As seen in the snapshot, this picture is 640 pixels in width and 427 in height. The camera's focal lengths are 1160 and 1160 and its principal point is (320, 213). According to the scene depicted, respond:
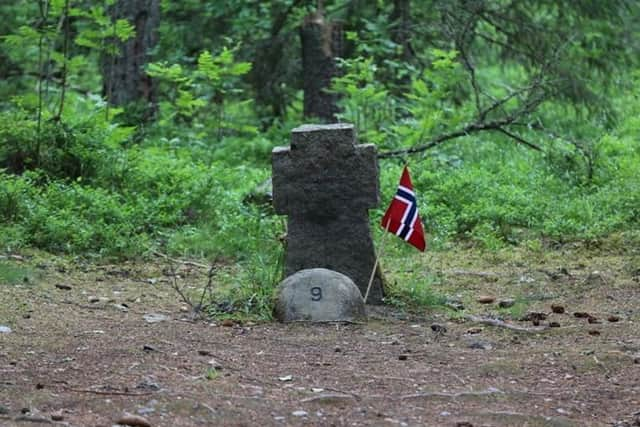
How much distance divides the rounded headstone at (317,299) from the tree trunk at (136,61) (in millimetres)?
7691

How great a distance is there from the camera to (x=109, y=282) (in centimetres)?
930

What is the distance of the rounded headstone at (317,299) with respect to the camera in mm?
7816

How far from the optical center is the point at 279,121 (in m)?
16.9

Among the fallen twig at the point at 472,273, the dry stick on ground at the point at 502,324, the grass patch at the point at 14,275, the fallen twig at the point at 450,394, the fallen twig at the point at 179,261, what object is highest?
the fallen twig at the point at 450,394

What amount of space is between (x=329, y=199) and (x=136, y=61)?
7.68m

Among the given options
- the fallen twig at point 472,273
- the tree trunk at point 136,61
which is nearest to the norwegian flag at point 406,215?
the fallen twig at point 472,273

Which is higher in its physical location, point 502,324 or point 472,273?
point 502,324

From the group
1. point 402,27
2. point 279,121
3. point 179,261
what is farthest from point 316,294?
point 279,121

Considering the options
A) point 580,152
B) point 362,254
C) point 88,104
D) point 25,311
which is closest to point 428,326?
point 362,254

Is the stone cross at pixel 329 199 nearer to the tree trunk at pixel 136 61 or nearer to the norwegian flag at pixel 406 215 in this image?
the norwegian flag at pixel 406 215

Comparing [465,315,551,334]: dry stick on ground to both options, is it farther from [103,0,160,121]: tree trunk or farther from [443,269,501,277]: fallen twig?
[103,0,160,121]: tree trunk

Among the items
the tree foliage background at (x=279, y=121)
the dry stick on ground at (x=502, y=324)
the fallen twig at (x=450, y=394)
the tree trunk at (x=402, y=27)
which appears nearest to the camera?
the fallen twig at (x=450, y=394)

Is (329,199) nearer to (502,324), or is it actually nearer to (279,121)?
(502,324)

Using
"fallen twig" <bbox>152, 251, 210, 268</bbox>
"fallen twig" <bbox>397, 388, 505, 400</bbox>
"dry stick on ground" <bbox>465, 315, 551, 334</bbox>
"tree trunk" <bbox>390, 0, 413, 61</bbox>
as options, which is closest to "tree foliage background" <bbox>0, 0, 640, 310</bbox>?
"tree trunk" <bbox>390, 0, 413, 61</bbox>
